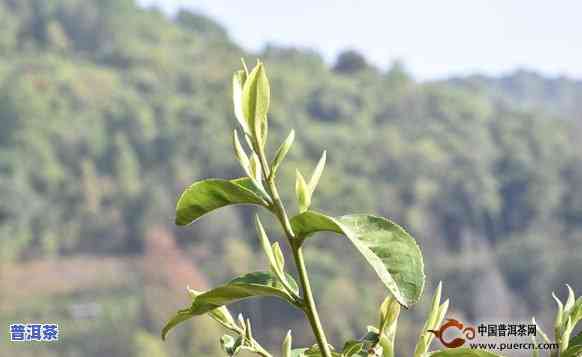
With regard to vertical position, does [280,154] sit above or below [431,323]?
above

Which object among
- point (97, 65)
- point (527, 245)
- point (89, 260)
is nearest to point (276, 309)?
point (89, 260)

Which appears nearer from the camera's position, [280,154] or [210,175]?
[280,154]

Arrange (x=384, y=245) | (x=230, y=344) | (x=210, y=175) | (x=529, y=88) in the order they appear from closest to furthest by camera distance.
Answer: (x=384, y=245), (x=230, y=344), (x=210, y=175), (x=529, y=88)

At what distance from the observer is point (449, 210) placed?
36.2 metres

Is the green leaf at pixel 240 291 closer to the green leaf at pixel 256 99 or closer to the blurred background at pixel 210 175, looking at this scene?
the green leaf at pixel 256 99

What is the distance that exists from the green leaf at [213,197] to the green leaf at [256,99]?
0.04 m

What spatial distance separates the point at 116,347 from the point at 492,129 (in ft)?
65.7

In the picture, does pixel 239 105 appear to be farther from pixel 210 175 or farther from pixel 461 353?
pixel 210 175

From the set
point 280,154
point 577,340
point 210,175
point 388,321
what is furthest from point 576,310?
point 210,175

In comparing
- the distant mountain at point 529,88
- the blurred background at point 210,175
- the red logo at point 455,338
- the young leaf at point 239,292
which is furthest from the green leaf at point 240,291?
the distant mountain at point 529,88

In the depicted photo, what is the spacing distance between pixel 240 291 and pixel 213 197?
57 mm

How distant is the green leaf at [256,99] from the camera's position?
1.80 feet

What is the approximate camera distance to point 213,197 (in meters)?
0.60

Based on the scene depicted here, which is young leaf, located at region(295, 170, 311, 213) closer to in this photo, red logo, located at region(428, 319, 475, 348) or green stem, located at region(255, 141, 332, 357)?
green stem, located at region(255, 141, 332, 357)
